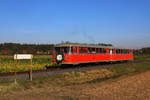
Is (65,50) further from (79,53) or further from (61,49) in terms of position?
(79,53)

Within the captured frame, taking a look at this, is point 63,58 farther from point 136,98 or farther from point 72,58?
point 136,98

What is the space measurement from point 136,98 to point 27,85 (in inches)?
252

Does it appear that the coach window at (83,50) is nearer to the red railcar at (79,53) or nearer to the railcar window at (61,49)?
the red railcar at (79,53)

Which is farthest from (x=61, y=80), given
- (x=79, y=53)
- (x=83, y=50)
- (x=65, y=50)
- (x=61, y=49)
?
(x=83, y=50)

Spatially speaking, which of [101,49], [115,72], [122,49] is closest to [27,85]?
[115,72]

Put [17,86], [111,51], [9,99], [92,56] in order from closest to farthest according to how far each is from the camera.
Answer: [9,99]
[17,86]
[92,56]
[111,51]

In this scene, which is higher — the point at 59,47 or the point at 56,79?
the point at 59,47

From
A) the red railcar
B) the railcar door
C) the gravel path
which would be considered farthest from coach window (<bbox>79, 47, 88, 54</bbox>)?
the gravel path

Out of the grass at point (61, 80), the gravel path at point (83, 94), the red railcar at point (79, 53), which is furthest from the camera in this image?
the red railcar at point (79, 53)

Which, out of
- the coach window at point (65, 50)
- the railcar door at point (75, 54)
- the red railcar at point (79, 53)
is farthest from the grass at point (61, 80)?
the coach window at point (65, 50)

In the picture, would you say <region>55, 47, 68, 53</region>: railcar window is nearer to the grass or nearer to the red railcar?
the red railcar

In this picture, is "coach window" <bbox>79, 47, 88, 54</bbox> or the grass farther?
"coach window" <bbox>79, 47, 88, 54</bbox>

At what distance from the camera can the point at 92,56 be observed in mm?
25281

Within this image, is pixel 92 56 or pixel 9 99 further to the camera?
pixel 92 56
